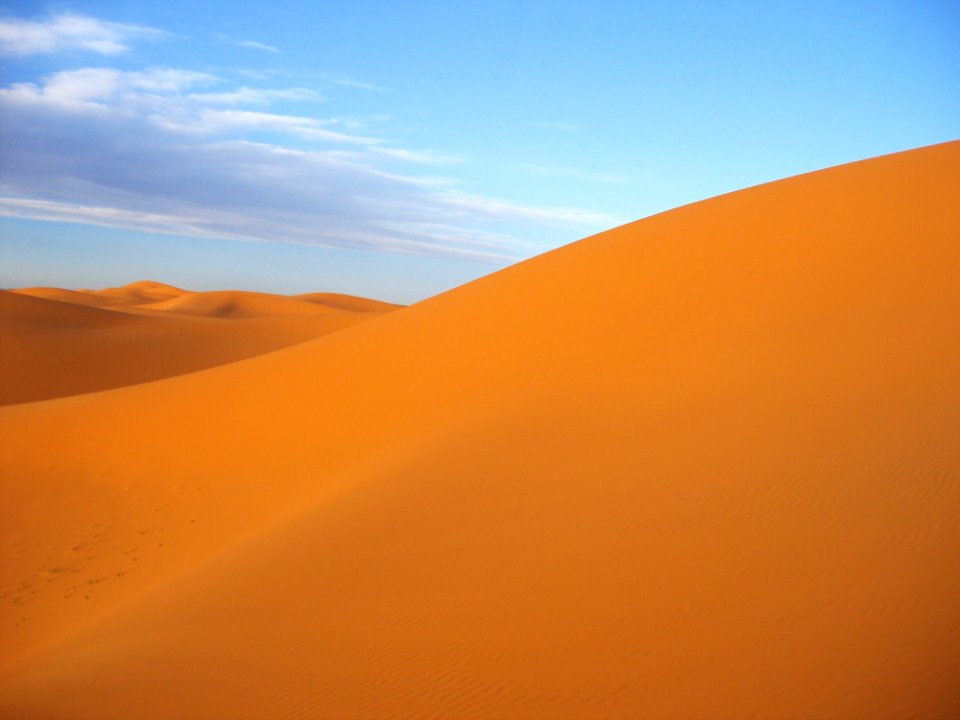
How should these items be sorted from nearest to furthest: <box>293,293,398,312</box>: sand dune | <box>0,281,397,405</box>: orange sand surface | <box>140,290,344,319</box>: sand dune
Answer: <box>0,281,397,405</box>: orange sand surface → <box>140,290,344,319</box>: sand dune → <box>293,293,398,312</box>: sand dune

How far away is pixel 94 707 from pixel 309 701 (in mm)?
1445

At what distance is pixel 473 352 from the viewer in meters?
14.1

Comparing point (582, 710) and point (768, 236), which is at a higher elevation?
point (768, 236)

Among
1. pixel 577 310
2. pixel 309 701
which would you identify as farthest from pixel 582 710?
pixel 577 310

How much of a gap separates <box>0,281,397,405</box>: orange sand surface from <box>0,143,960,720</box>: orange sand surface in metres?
13.7

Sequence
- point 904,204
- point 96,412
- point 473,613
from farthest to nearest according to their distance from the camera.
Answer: point 96,412
point 904,204
point 473,613

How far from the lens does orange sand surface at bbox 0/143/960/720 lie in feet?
14.5

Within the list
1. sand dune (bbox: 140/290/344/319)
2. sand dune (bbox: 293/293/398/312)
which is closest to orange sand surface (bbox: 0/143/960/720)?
sand dune (bbox: 140/290/344/319)

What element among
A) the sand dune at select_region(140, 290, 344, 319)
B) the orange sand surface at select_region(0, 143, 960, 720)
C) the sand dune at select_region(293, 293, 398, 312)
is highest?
the sand dune at select_region(293, 293, 398, 312)

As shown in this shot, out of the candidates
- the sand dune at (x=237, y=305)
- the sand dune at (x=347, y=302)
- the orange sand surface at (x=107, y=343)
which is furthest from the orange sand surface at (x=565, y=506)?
the sand dune at (x=347, y=302)

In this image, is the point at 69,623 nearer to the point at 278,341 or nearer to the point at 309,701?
the point at 309,701

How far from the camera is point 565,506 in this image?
6930 mm

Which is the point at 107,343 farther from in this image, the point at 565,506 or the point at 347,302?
the point at 347,302

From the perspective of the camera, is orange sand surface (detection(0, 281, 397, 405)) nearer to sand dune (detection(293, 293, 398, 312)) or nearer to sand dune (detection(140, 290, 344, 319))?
sand dune (detection(140, 290, 344, 319))
